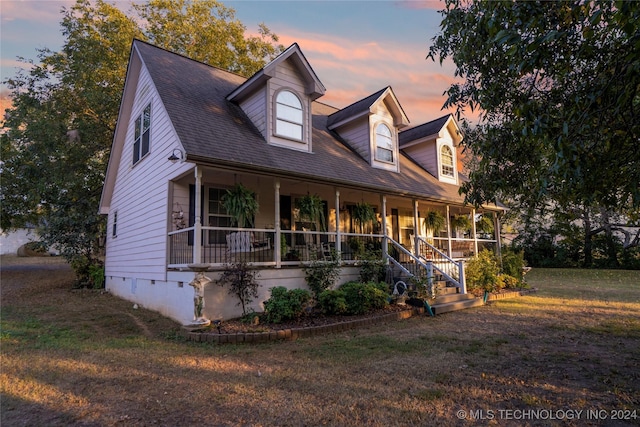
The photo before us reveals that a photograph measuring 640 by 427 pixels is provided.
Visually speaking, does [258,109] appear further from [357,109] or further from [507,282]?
[507,282]

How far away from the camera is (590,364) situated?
203 inches

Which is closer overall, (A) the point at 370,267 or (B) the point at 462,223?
(A) the point at 370,267

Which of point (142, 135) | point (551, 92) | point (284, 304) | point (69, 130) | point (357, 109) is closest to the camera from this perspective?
point (551, 92)

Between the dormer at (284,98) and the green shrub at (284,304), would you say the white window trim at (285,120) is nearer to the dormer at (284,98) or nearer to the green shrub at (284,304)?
the dormer at (284,98)

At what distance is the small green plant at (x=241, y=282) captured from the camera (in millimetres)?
7770

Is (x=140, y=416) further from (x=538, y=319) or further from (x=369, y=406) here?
(x=538, y=319)

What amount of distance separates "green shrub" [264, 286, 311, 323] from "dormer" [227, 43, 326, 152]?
441 centimetres

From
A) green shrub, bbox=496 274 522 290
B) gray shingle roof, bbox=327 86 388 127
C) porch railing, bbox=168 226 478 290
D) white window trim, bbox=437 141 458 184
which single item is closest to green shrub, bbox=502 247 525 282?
green shrub, bbox=496 274 522 290

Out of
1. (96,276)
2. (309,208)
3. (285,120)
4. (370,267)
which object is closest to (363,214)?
(370,267)

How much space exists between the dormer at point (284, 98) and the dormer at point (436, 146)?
6.78m

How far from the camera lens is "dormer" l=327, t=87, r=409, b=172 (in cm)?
1332

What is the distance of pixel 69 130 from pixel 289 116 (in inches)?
519

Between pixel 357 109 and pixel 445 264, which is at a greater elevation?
pixel 357 109

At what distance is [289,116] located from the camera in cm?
1084
